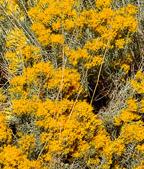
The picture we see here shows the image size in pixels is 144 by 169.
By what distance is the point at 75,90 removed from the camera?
7.72ft

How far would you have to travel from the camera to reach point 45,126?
2.12 m

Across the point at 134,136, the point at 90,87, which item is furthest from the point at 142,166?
the point at 90,87

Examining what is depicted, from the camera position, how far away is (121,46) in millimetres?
2424

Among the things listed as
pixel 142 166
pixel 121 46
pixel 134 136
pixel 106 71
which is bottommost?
pixel 142 166

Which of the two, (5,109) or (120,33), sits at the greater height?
(120,33)

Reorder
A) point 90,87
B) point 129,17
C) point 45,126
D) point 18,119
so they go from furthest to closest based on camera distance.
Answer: point 90,87 → point 129,17 → point 18,119 → point 45,126

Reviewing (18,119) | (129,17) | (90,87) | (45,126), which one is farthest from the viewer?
(90,87)

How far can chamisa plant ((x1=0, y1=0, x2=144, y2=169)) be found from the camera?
A: 2.12 meters

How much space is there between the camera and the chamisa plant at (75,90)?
2.12 m

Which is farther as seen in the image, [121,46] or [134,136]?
[121,46]

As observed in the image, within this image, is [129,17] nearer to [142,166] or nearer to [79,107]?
[79,107]

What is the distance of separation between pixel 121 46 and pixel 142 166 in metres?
0.73

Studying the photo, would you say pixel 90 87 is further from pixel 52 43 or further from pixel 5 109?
pixel 5 109

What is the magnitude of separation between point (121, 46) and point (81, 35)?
0.29 meters
